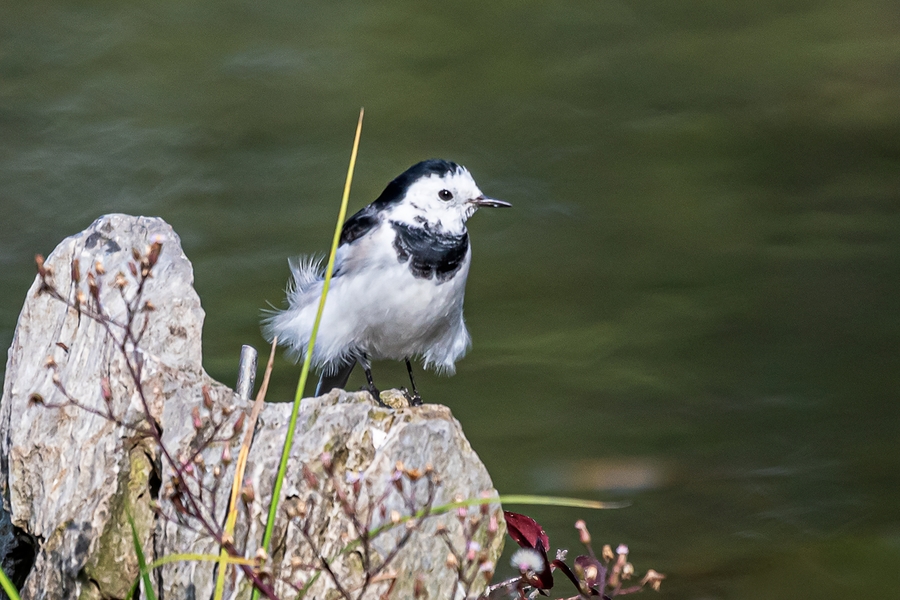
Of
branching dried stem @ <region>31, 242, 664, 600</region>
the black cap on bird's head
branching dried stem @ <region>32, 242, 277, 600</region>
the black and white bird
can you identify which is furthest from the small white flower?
the black cap on bird's head

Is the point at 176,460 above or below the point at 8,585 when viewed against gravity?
above

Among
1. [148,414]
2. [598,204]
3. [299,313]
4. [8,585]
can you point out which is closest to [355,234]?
[299,313]

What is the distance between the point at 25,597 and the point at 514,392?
448 centimetres

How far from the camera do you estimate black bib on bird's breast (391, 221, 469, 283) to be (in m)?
4.41

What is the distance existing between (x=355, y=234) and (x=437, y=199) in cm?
38

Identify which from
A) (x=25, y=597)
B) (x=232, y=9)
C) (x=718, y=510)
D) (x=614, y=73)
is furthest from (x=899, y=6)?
(x=25, y=597)

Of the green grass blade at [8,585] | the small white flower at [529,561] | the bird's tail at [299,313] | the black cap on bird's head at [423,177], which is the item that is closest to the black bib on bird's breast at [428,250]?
the black cap on bird's head at [423,177]

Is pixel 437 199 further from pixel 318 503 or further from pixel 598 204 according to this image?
pixel 598 204

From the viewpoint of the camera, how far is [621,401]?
7.68 meters

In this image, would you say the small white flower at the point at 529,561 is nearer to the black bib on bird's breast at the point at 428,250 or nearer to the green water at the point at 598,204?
the black bib on bird's breast at the point at 428,250

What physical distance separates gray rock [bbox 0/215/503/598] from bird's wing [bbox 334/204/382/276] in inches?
33.0

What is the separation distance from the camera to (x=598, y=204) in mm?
9844

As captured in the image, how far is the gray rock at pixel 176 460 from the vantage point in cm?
326

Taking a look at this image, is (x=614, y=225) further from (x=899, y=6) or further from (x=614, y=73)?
(x=899, y=6)
